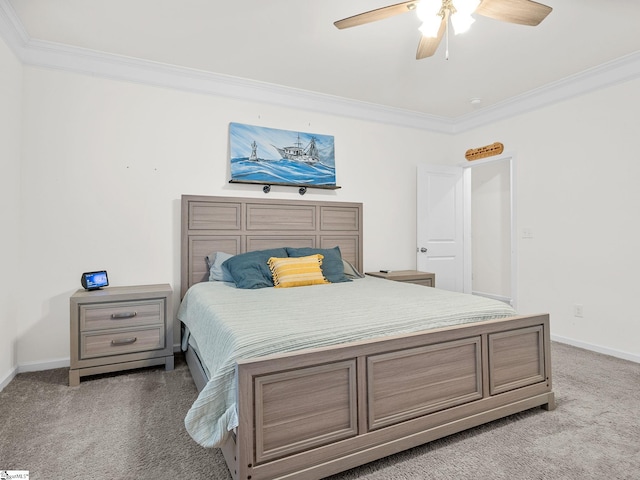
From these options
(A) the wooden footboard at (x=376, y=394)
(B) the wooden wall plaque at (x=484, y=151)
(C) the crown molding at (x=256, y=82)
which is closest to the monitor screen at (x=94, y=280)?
(C) the crown molding at (x=256, y=82)

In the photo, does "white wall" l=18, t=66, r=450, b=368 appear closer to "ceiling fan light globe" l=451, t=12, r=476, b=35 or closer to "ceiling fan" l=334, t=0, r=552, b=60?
"ceiling fan" l=334, t=0, r=552, b=60

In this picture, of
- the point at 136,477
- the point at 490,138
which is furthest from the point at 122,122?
the point at 490,138

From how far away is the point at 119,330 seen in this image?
2.79 m

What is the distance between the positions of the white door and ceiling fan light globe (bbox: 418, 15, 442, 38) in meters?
2.53

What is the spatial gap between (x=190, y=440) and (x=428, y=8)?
263 cm

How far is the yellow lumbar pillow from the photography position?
122 inches

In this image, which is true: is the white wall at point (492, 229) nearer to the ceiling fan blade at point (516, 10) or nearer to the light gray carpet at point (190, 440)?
the light gray carpet at point (190, 440)

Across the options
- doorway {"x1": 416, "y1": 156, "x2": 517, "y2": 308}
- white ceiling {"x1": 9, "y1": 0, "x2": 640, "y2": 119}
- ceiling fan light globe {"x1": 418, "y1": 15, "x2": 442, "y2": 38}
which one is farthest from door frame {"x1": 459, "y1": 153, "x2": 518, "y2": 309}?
ceiling fan light globe {"x1": 418, "y1": 15, "x2": 442, "y2": 38}

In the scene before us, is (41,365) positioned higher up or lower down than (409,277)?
lower down

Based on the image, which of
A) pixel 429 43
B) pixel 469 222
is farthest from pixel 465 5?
pixel 469 222

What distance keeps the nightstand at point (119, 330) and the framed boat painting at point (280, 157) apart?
1.41m

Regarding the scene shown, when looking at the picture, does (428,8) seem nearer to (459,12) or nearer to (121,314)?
(459,12)

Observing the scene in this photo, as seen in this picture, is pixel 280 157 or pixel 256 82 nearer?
pixel 256 82

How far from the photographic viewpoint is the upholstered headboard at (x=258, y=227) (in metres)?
3.41
